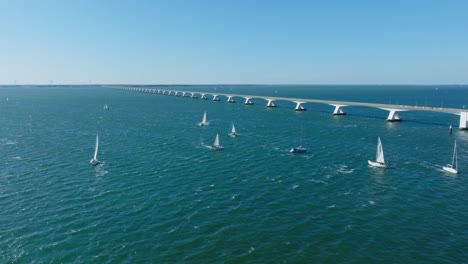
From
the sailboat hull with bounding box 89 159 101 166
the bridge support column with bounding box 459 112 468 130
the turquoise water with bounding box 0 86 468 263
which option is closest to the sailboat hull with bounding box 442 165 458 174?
the turquoise water with bounding box 0 86 468 263

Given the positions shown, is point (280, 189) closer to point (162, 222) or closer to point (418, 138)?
point (162, 222)

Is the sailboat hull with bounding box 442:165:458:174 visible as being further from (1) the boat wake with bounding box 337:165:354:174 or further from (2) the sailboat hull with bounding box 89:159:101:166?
(2) the sailboat hull with bounding box 89:159:101:166

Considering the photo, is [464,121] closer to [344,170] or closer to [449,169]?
[449,169]

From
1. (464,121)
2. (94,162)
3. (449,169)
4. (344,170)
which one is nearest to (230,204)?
(344,170)

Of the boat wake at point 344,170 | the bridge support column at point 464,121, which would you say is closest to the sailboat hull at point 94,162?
the boat wake at point 344,170

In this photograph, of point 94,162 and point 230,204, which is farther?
point 94,162

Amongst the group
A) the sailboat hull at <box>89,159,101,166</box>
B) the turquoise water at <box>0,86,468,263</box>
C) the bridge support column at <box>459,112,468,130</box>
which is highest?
the bridge support column at <box>459,112,468,130</box>

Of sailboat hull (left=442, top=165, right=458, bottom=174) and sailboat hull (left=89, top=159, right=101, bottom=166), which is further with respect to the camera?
sailboat hull (left=89, top=159, right=101, bottom=166)

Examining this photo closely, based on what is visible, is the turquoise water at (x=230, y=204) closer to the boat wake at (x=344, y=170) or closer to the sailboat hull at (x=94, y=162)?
the boat wake at (x=344, y=170)

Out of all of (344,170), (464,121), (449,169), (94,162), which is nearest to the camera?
(449,169)

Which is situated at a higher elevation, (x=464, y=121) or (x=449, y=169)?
(x=464, y=121)

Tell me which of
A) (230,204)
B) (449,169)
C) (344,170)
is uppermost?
(449,169)
